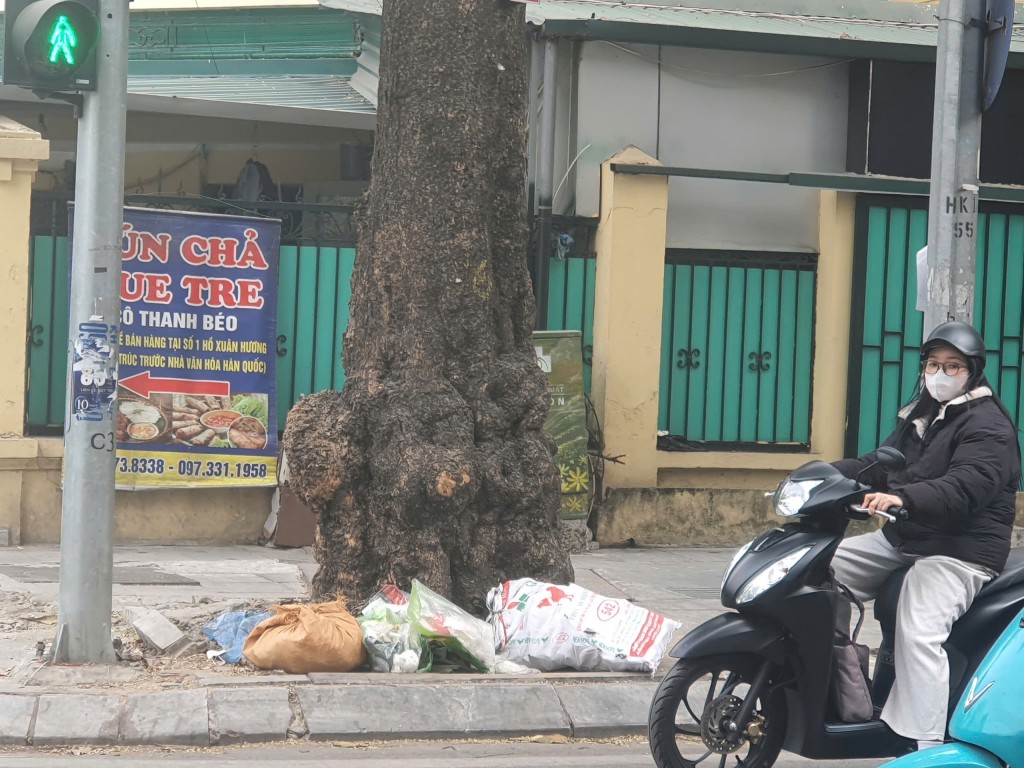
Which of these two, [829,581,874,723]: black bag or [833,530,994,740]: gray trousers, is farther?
[829,581,874,723]: black bag

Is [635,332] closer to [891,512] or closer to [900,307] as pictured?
[900,307]

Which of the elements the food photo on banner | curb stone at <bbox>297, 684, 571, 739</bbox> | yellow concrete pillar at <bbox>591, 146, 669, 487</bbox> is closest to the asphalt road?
curb stone at <bbox>297, 684, 571, 739</bbox>

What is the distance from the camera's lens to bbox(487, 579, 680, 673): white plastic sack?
6.01 m

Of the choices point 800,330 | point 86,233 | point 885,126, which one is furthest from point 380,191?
point 885,126

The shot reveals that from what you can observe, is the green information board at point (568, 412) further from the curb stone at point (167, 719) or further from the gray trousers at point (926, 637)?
the gray trousers at point (926, 637)

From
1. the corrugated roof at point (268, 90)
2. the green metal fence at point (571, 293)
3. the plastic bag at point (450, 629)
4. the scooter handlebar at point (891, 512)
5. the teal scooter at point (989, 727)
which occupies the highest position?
the corrugated roof at point (268, 90)

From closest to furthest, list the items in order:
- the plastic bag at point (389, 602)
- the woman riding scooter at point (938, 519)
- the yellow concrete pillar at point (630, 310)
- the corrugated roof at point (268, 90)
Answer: the woman riding scooter at point (938, 519) → the plastic bag at point (389, 602) → the yellow concrete pillar at point (630, 310) → the corrugated roof at point (268, 90)

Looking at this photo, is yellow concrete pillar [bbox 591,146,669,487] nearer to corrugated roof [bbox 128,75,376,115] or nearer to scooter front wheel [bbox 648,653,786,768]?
corrugated roof [bbox 128,75,376,115]

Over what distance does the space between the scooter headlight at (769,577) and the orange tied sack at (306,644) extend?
209cm

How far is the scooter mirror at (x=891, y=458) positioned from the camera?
14.2 feet

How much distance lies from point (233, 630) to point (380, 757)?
57.3 inches

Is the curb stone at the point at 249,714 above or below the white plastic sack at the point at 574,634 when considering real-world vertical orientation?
below

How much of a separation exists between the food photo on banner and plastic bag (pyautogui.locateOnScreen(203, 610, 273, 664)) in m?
3.09

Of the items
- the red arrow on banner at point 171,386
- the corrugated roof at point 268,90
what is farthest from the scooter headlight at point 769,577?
the corrugated roof at point 268,90
